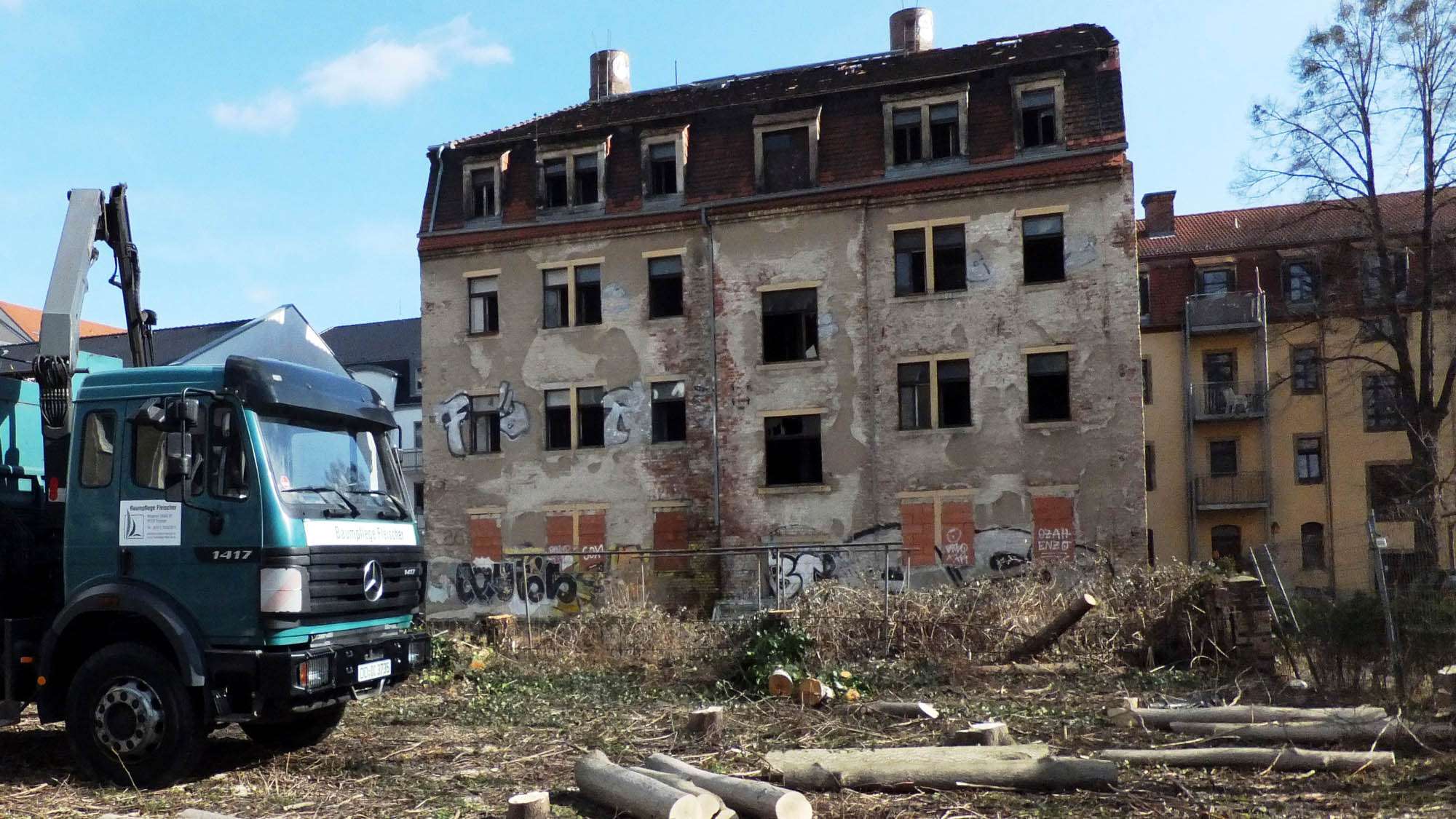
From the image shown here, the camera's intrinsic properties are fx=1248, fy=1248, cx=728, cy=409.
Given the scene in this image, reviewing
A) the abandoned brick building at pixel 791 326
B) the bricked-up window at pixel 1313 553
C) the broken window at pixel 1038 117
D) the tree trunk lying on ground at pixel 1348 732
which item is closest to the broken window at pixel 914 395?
the abandoned brick building at pixel 791 326

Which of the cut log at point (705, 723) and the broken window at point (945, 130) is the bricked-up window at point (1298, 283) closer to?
the broken window at point (945, 130)

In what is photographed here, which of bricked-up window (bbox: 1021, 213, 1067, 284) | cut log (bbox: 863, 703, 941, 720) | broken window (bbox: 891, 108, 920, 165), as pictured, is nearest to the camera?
cut log (bbox: 863, 703, 941, 720)

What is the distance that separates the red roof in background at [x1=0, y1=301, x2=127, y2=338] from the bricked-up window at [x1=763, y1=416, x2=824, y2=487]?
48.1ft

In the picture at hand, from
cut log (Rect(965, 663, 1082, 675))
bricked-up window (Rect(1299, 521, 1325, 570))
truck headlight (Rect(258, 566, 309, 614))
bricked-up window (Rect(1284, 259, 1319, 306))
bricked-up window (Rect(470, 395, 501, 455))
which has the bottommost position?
cut log (Rect(965, 663, 1082, 675))

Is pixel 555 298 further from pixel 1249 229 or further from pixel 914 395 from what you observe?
pixel 1249 229

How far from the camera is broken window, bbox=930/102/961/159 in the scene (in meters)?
27.7

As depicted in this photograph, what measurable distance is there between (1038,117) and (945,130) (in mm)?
2051

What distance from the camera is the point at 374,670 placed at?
9273 millimetres

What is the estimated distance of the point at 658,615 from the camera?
55.5 feet

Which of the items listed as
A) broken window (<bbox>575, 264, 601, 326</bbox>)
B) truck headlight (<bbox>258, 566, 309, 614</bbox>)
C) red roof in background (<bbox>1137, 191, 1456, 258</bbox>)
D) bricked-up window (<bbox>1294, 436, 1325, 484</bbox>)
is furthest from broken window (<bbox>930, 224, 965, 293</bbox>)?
truck headlight (<bbox>258, 566, 309, 614</bbox>)

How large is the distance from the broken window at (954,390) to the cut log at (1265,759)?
18362 mm

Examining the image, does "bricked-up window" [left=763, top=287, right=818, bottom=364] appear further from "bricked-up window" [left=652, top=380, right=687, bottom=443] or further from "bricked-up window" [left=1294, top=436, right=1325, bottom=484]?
"bricked-up window" [left=1294, top=436, right=1325, bottom=484]

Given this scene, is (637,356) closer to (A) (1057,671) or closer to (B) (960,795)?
(A) (1057,671)

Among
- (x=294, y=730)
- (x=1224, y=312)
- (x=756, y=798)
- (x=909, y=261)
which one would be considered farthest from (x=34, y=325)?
(x=1224, y=312)
